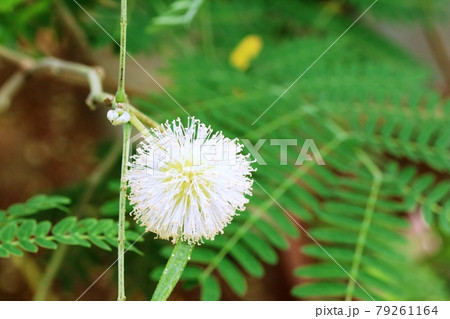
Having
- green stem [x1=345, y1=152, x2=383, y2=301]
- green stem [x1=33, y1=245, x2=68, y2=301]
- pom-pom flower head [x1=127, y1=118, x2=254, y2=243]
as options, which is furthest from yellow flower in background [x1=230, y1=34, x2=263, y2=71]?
pom-pom flower head [x1=127, y1=118, x2=254, y2=243]

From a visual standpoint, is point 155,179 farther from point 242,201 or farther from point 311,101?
point 311,101

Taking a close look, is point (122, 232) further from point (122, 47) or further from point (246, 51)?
point (246, 51)

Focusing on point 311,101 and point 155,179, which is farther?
point 311,101

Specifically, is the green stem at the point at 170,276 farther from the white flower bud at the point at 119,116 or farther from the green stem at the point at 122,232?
the white flower bud at the point at 119,116

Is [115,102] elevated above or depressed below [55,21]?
below

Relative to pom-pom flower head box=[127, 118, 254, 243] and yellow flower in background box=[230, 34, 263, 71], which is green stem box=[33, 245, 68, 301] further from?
yellow flower in background box=[230, 34, 263, 71]

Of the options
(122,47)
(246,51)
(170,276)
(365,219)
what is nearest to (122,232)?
(170,276)
